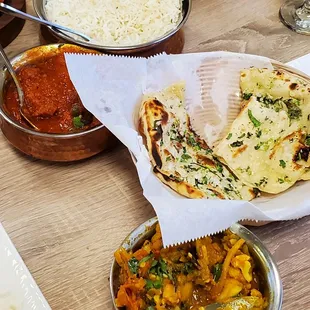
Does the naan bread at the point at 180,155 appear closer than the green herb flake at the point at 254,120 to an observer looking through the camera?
Yes

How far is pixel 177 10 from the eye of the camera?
7.13ft

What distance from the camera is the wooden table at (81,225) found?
151 cm

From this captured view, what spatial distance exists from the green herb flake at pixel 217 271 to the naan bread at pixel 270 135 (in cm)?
30

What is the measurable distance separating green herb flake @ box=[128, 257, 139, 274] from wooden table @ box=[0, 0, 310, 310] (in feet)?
0.56

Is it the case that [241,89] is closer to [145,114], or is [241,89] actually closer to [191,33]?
[145,114]

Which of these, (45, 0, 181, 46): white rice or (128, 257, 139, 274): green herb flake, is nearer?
(128, 257, 139, 274): green herb flake

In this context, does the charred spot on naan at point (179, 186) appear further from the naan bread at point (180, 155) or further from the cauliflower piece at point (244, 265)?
the cauliflower piece at point (244, 265)

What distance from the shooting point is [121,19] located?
2.12 m

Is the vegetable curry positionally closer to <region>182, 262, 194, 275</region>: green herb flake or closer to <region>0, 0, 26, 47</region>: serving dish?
<region>182, 262, 194, 275</region>: green herb flake

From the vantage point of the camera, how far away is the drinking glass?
233 centimetres

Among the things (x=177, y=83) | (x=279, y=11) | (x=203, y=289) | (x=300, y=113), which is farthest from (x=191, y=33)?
(x=203, y=289)

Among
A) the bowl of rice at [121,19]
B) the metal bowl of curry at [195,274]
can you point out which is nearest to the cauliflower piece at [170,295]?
the metal bowl of curry at [195,274]

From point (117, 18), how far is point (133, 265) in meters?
1.11

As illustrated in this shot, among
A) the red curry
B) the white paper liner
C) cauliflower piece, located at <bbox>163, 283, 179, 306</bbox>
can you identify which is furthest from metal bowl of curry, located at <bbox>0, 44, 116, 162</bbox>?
cauliflower piece, located at <bbox>163, 283, 179, 306</bbox>
